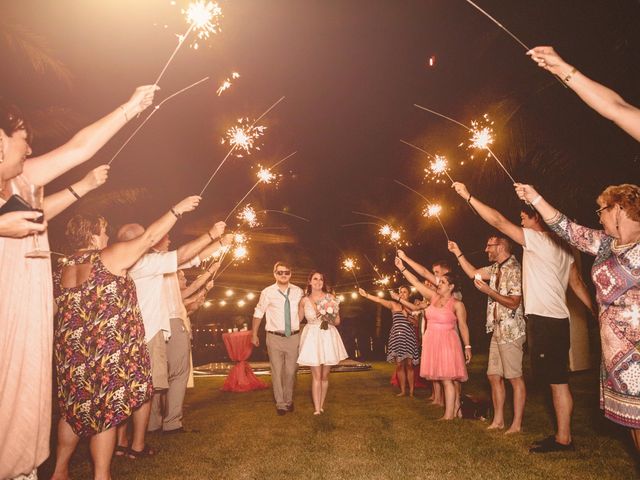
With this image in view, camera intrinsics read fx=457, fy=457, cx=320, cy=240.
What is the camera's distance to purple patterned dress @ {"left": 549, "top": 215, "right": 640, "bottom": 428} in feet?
10.6

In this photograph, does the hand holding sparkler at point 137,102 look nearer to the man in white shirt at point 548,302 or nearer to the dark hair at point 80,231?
the dark hair at point 80,231

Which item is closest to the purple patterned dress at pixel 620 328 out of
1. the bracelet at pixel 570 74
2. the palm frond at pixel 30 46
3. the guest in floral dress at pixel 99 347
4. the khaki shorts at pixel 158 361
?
the bracelet at pixel 570 74

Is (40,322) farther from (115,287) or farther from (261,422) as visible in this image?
(261,422)

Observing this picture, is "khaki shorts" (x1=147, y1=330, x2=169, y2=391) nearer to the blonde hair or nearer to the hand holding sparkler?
the hand holding sparkler

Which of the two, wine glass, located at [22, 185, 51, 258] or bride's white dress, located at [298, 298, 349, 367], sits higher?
wine glass, located at [22, 185, 51, 258]

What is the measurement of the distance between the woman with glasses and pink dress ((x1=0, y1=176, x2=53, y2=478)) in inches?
144

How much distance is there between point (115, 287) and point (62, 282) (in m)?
0.44

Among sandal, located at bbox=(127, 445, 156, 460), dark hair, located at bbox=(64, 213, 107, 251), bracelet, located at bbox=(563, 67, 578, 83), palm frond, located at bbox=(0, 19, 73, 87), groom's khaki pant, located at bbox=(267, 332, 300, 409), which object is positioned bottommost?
sandal, located at bbox=(127, 445, 156, 460)

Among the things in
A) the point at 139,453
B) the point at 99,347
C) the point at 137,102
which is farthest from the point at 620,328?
the point at 139,453

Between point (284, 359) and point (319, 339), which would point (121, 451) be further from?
point (319, 339)

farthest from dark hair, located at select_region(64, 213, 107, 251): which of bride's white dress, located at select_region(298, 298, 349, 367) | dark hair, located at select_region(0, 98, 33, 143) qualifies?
bride's white dress, located at select_region(298, 298, 349, 367)

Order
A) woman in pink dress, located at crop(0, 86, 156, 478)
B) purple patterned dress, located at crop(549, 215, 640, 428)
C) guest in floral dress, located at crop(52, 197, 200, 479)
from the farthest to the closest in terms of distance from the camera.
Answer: guest in floral dress, located at crop(52, 197, 200, 479) < purple patterned dress, located at crop(549, 215, 640, 428) < woman in pink dress, located at crop(0, 86, 156, 478)

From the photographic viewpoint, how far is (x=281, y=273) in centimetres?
855

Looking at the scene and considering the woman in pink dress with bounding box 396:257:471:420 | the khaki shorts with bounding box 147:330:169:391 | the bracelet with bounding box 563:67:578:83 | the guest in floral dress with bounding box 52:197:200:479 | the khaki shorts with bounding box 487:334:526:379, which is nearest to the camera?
the bracelet with bounding box 563:67:578:83
